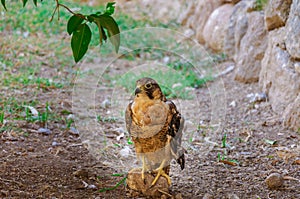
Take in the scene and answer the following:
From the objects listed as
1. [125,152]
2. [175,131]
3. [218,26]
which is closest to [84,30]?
[175,131]

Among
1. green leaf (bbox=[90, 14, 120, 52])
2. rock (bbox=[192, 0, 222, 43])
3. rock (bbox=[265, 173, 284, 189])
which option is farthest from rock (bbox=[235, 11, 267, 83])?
green leaf (bbox=[90, 14, 120, 52])

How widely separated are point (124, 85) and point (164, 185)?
268 cm

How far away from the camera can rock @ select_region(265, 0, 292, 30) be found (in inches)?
176

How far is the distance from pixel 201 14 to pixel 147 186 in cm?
468

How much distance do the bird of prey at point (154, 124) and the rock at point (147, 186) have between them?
0.03 metres

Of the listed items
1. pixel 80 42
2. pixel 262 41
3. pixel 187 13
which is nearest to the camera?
pixel 80 42

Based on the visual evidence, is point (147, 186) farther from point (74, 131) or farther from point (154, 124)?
point (74, 131)

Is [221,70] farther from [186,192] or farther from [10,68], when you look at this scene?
[186,192]

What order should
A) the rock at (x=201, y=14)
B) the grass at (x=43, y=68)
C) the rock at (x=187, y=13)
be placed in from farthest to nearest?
the rock at (x=187, y=13) → the rock at (x=201, y=14) → the grass at (x=43, y=68)

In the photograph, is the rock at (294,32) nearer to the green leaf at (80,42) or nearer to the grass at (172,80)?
the grass at (172,80)

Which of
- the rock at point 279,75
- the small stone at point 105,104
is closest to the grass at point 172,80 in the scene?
the small stone at point 105,104

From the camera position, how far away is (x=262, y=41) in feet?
16.8

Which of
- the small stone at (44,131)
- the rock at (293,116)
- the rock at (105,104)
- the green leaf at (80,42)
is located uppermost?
the green leaf at (80,42)

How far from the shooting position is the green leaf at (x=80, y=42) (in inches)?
95.6
